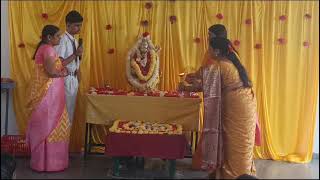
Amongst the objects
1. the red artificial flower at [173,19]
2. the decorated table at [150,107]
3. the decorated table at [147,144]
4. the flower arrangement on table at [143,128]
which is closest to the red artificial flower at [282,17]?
the red artificial flower at [173,19]

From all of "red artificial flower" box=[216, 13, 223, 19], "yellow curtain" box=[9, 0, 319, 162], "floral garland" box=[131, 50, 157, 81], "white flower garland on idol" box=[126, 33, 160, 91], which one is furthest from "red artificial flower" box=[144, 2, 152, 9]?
"red artificial flower" box=[216, 13, 223, 19]

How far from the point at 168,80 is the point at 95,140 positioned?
1133mm

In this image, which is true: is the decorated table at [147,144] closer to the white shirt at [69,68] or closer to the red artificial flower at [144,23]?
the white shirt at [69,68]

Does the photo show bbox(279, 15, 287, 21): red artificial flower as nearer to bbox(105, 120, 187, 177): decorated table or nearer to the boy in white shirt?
bbox(105, 120, 187, 177): decorated table

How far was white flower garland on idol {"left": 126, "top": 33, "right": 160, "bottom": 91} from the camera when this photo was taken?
496 centimetres

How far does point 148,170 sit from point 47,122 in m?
1.10

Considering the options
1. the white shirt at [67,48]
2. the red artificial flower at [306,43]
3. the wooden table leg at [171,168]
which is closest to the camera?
the wooden table leg at [171,168]

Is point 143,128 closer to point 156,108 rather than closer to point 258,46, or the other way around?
point 156,108

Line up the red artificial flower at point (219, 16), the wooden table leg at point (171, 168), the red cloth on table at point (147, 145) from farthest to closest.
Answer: the red artificial flower at point (219, 16)
the wooden table leg at point (171, 168)
the red cloth on table at point (147, 145)

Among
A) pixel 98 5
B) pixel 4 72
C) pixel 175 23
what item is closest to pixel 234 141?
pixel 175 23

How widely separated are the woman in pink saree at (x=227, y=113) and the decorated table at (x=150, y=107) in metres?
0.61

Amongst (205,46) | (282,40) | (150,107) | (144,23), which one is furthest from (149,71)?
(282,40)

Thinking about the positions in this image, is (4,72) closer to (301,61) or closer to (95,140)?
(95,140)

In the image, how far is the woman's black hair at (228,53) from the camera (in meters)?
3.97
